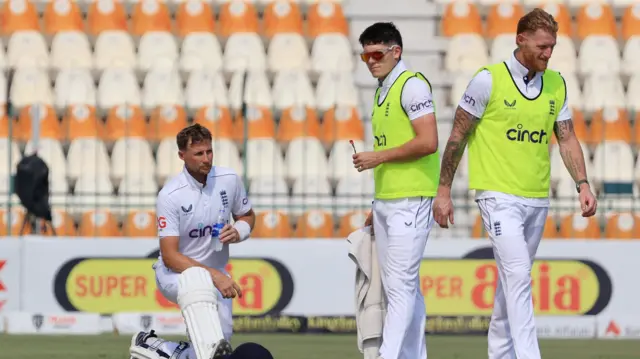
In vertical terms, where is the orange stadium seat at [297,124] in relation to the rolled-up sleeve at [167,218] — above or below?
above

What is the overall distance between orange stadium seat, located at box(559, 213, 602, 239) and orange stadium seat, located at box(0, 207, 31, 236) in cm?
594

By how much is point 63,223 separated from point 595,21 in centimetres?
837

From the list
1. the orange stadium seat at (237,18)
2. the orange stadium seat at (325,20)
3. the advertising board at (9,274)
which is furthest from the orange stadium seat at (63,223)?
the orange stadium seat at (325,20)

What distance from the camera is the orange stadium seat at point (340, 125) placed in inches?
683

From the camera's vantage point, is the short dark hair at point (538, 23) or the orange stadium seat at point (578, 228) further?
the orange stadium seat at point (578, 228)

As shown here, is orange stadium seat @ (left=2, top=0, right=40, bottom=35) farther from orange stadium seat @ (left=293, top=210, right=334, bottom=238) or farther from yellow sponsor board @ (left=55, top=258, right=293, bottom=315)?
orange stadium seat @ (left=293, top=210, right=334, bottom=238)

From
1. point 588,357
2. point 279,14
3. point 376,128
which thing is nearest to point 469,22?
point 279,14

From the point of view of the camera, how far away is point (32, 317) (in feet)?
48.3

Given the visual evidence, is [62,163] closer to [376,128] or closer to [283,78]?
[283,78]

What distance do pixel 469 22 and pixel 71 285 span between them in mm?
7373

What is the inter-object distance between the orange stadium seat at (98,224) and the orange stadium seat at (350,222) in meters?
2.49

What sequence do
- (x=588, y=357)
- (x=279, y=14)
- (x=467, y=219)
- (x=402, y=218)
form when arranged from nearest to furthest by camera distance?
(x=402, y=218)
(x=588, y=357)
(x=467, y=219)
(x=279, y=14)

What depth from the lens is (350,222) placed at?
15.6 m

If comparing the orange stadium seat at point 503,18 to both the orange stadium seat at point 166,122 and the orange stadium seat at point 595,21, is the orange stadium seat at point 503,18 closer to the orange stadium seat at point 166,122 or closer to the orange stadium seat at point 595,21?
the orange stadium seat at point 595,21
